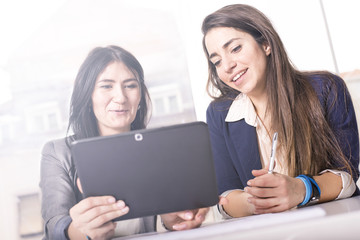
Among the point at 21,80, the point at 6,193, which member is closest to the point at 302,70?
the point at 21,80

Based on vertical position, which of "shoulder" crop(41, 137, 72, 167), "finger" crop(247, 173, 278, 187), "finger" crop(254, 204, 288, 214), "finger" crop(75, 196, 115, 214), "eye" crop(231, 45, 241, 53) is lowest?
"finger" crop(254, 204, 288, 214)

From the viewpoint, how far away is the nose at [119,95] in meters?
1.43

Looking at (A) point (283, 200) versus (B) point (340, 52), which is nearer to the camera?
(A) point (283, 200)

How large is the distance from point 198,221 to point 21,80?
1.03m

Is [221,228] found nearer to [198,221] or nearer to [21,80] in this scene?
[198,221]

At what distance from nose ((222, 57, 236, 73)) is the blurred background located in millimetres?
146

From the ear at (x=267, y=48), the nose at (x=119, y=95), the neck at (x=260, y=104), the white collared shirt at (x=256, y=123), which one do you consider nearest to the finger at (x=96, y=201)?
the nose at (x=119, y=95)

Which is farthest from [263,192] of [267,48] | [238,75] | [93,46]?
[93,46]

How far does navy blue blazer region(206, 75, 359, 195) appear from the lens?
135 centimetres

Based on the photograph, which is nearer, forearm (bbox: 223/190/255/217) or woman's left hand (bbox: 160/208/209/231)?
woman's left hand (bbox: 160/208/209/231)

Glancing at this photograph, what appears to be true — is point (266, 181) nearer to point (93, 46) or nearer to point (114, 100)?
point (114, 100)

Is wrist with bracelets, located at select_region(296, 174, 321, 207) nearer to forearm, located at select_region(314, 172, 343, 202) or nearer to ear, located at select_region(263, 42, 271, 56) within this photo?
forearm, located at select_region(314, 172, 343, 202)

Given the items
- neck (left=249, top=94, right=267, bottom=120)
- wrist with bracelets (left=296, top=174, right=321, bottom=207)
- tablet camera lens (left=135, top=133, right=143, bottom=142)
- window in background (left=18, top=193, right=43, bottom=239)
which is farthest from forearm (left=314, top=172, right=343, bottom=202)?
window in background (left=18, top=193, right=43, bottom=239)

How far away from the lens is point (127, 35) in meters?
1.59
